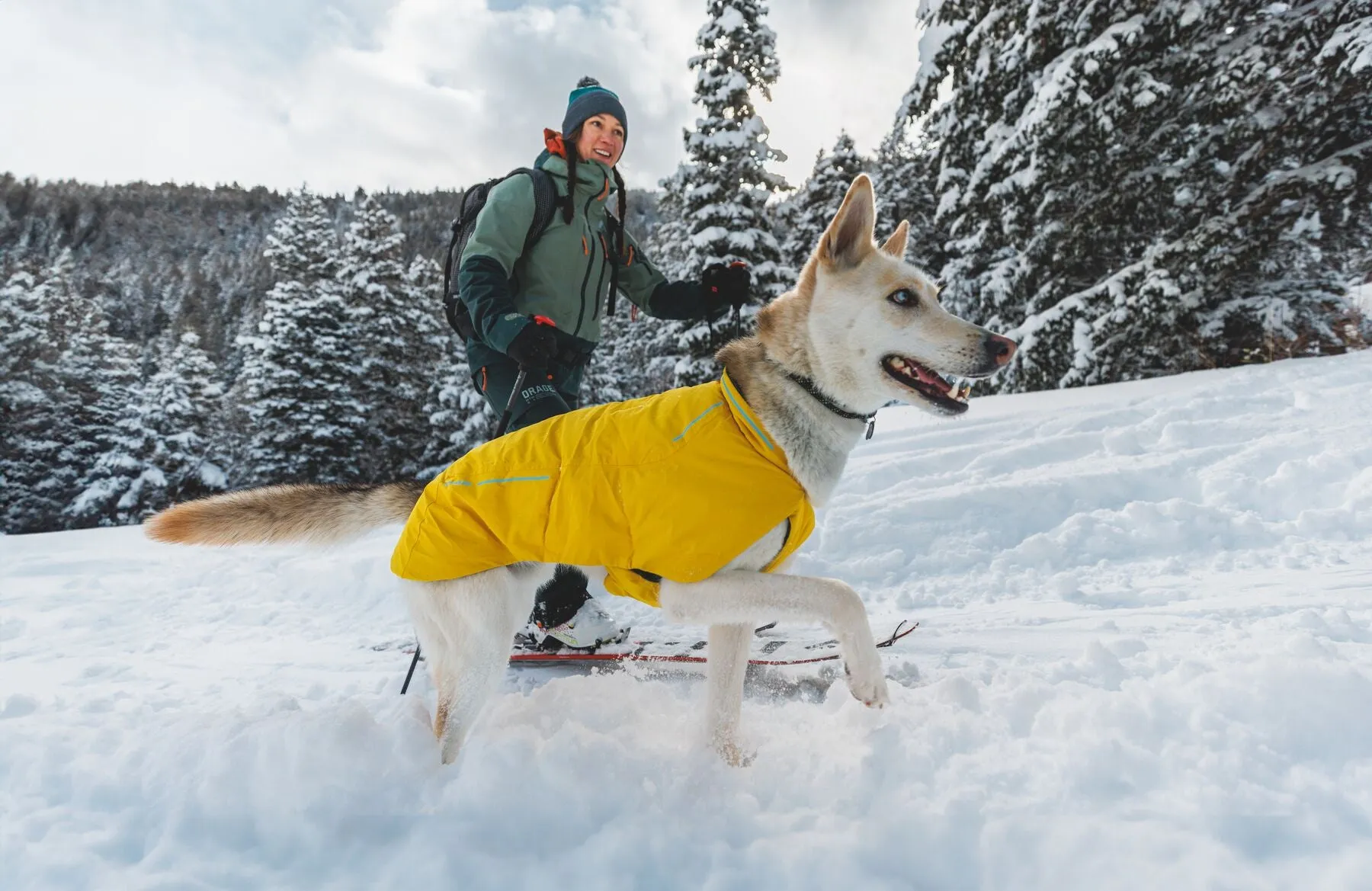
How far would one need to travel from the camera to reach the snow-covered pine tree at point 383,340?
24125 millimetres

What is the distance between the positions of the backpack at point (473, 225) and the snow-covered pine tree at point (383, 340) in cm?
2265

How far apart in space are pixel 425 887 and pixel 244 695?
2.14 m

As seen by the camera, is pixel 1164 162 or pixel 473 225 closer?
pixel 473 225

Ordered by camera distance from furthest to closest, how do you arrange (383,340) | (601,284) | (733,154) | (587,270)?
(383,340) → (733,154) → (601,284) → (587,270)

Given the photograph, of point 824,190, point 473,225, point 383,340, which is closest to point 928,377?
point 473,225

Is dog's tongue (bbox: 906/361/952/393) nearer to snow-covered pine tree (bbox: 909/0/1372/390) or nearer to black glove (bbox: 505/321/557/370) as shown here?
black glove (bbox: 505/321/557/370)

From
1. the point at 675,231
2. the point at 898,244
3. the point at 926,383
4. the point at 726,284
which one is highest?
the point at 675,231

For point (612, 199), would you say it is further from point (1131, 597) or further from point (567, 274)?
point (1131, 597)

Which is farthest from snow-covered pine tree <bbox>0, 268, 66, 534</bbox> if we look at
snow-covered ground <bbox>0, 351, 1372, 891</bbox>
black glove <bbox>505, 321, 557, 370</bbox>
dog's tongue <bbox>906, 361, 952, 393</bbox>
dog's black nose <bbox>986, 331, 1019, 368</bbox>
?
dog's black nose <bbox>986, 331, 1019, 368</bbox>

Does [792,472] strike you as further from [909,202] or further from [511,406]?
[909,202]

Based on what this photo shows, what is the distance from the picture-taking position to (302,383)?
2239 centimetres

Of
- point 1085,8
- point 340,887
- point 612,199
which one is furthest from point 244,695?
point 1085,8

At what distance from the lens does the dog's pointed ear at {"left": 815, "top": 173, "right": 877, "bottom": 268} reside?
265 cm

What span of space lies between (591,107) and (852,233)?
1.68 meters
